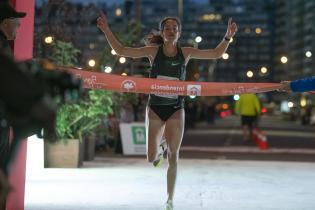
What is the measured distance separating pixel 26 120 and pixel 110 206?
195 inches

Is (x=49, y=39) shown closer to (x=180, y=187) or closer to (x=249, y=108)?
(x=180, y=187)

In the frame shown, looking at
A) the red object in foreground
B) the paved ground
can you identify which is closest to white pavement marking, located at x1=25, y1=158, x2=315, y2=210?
the paved ground

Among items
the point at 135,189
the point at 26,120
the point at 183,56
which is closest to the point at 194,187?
the point at 135,189

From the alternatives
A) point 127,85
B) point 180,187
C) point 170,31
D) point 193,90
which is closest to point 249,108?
point 180,187

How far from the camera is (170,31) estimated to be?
7.39 m

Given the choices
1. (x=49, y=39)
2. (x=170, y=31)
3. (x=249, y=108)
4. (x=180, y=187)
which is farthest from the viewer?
(x=249, y=108)

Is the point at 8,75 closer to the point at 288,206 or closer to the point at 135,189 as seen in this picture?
the point at 288,206

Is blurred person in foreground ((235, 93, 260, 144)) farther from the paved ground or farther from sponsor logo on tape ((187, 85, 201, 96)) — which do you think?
sponsor logo on tape ((187, 85, 201, 96))

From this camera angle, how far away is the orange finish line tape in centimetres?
760

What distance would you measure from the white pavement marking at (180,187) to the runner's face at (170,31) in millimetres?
1933

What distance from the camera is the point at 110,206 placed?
26.1ft

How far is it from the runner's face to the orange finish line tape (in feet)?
1.56

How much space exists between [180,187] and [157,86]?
292cm

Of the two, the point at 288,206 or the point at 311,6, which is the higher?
the point at 311,6
